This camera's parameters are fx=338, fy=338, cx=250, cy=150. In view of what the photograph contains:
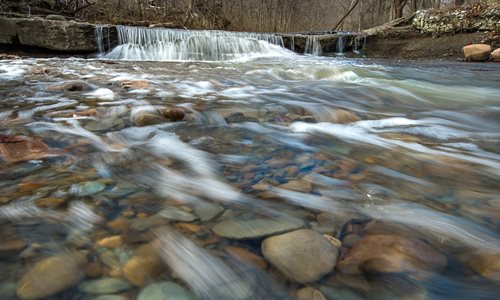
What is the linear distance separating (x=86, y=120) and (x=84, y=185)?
117cm

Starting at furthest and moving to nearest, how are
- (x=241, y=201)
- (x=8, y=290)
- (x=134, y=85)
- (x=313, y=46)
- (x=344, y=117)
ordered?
1. (x=313, y=46)
2. (x=134, y=85)
3. (x=344, y=117)
4. (x=241, y=201)
5. (x=8, y=290)

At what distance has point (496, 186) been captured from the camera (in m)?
1.44

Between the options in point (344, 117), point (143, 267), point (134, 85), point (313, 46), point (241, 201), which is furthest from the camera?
point (313, 46)

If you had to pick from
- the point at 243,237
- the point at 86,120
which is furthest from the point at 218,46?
the point at 243,237

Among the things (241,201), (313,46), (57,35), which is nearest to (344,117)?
(241,201)

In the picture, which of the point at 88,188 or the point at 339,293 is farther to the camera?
the point at 88,188

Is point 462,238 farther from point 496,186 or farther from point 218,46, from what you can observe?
point 218,46

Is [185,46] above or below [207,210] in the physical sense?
above

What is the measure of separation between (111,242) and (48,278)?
187mm

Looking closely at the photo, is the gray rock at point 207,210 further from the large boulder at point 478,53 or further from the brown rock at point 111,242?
the large boulder at point 478,53

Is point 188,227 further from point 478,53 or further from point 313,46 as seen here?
point 313,46

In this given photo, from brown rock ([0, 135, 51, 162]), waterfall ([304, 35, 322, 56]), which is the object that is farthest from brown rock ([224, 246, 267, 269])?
waterfall ([304, 35, 322, 56])

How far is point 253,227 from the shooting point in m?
1.05

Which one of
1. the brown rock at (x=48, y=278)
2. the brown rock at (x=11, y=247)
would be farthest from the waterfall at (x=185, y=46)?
the brown rock at (x=48, y=278)
